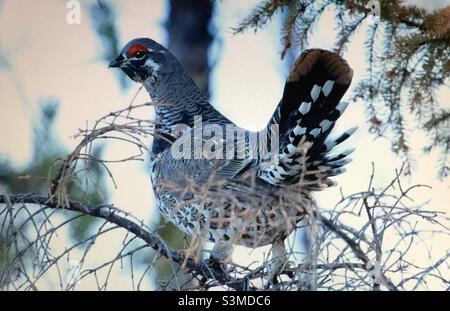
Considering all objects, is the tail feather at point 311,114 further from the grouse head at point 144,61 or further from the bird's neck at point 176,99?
the grouse head at point 144,61

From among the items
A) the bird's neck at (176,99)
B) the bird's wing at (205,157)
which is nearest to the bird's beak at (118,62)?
the bird's neck at (176,99)

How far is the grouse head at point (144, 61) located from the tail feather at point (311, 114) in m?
0.66

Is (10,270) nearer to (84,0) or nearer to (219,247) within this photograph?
(219,247)

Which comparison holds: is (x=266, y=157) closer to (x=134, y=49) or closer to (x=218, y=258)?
(x=218, y=258)

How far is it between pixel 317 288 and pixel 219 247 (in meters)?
0.50

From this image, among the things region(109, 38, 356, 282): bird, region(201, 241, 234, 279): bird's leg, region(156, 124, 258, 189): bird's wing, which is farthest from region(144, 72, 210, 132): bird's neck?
region(201, 241, 234, 279): bird's leg

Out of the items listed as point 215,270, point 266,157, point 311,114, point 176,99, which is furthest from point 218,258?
point 176,99

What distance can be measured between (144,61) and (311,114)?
78 centimetres

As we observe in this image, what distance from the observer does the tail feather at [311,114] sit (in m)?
1.76

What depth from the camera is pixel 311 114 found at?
1813 mm

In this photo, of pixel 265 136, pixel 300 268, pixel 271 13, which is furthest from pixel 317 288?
pixel 271 13

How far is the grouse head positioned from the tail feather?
66 cm

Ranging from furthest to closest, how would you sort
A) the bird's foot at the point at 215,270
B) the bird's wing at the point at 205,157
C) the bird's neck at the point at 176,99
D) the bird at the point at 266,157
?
the bird's neck at the point at 176,99 < the bird's wing at the point at 205,157 < the bird's foot at the point at 215,270 < the bird at the point at 266,157

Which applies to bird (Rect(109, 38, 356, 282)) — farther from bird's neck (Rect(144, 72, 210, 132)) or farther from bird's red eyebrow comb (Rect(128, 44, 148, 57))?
bird's red eyebrow comb (Rect(128, 44, 148, 57))
